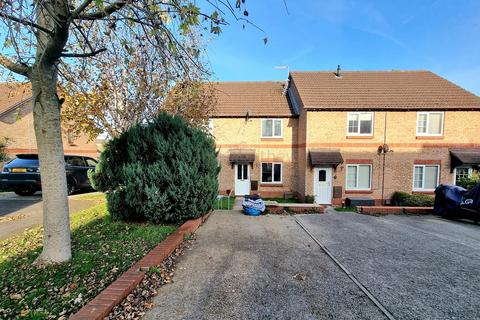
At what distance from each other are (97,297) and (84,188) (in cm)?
1141

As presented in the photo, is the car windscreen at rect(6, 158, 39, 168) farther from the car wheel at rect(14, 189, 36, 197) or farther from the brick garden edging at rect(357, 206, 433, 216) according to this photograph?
the brick garden edging at rect(357, 206, 433, 216)

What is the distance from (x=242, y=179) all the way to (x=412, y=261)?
11.9 m

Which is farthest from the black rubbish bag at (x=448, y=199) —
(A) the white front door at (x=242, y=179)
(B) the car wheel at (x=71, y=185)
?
(B) the car wheel at (x=71, y=185)

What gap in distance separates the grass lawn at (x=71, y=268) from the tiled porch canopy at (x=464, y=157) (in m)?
16.6

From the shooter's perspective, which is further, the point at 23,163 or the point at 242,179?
the point at 242,179

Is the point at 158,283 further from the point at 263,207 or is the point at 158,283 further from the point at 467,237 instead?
the point at 467,237

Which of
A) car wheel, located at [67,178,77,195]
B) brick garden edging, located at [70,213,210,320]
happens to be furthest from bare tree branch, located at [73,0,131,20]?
car wheel, located at [67,178,77,195]

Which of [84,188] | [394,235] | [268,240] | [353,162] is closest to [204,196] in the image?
[268,240]

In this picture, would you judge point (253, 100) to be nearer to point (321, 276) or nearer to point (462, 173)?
point (462, 173)

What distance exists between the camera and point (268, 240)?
561 centimetres

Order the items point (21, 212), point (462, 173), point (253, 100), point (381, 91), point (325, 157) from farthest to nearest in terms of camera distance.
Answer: point (253, 100) < point (381, 91) < point (462, 173) < point (325, 157) < point (21, 212)

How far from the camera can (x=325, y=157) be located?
1356cm

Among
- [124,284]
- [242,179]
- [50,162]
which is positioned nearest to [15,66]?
[50,162]

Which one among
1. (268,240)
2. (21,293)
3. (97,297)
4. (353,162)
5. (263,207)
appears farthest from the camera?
(353,162)
